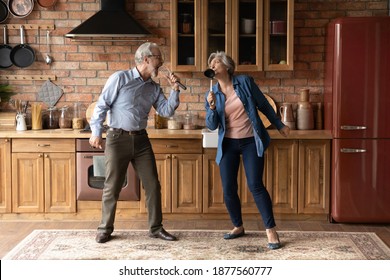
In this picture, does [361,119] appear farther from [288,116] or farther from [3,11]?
[3,11]

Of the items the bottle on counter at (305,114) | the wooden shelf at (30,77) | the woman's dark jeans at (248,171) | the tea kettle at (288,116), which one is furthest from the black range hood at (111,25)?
the woman's dark jeans at (248,171)

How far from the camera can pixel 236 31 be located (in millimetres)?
5879

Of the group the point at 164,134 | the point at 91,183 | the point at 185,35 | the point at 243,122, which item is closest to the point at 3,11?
the point at 185,35

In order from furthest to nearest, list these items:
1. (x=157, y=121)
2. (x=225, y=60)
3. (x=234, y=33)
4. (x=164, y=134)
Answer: (x=157, y=121)
(x=234, y=33)
(x=164, y=134)
(x=225, y=60)

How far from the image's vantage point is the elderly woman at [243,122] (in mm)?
4719

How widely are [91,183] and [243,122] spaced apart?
1.61 meters

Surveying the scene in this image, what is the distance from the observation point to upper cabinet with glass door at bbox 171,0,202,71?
5.89 meters

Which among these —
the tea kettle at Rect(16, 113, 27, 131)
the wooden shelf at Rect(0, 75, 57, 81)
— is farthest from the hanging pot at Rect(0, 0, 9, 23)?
the tea kettle at Rect(16, 113, 27, 131)

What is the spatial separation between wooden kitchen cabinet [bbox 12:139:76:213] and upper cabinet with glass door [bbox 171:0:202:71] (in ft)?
3.81

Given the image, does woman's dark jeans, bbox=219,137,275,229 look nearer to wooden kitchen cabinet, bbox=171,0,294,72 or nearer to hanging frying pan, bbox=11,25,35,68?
wooden kitchen cabinet, bbox=171,0,294,72

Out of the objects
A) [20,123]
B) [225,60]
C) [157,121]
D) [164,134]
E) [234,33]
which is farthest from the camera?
[157,121]

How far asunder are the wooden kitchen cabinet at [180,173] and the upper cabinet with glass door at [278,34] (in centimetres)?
98

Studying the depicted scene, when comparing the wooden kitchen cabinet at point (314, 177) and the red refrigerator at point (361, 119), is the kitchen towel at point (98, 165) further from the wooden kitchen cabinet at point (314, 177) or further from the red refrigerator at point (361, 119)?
the red refrigerator at point (361, 119)

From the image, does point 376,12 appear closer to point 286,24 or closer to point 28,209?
point 286,24
